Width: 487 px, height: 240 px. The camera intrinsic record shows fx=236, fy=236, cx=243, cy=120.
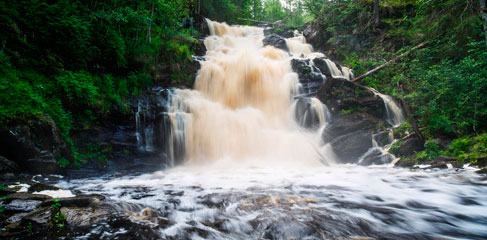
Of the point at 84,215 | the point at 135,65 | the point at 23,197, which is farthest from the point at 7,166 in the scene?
the point at 135,65

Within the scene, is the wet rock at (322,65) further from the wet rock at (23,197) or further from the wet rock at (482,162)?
the wet rock at (23,197)

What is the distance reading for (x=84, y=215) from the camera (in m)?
2.96

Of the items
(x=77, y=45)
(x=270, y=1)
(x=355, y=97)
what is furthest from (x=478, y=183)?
(x=270, y=1)

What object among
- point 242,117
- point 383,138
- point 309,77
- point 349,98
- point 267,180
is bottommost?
point 267,180

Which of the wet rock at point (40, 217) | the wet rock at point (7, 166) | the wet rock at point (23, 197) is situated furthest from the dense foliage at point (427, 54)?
the wet rock at point (7, 166)

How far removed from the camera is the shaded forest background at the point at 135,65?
21.4 feet

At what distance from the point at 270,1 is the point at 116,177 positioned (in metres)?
48.0

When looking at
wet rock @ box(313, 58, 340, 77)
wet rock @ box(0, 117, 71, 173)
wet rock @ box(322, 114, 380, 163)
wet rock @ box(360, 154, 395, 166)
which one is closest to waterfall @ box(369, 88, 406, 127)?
wet rock @ box(322, 114, 380, 163)

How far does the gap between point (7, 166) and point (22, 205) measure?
3204mm

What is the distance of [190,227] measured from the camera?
10.3ft

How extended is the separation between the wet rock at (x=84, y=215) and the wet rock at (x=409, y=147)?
29.1 ft

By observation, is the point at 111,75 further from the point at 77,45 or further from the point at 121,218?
the point at 121,218

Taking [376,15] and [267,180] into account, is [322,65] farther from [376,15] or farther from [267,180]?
[267,180]

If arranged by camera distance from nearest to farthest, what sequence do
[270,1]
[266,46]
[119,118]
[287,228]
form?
1. [287,228]
2. [119,118]
3. [266,46]
4. [270,1]
